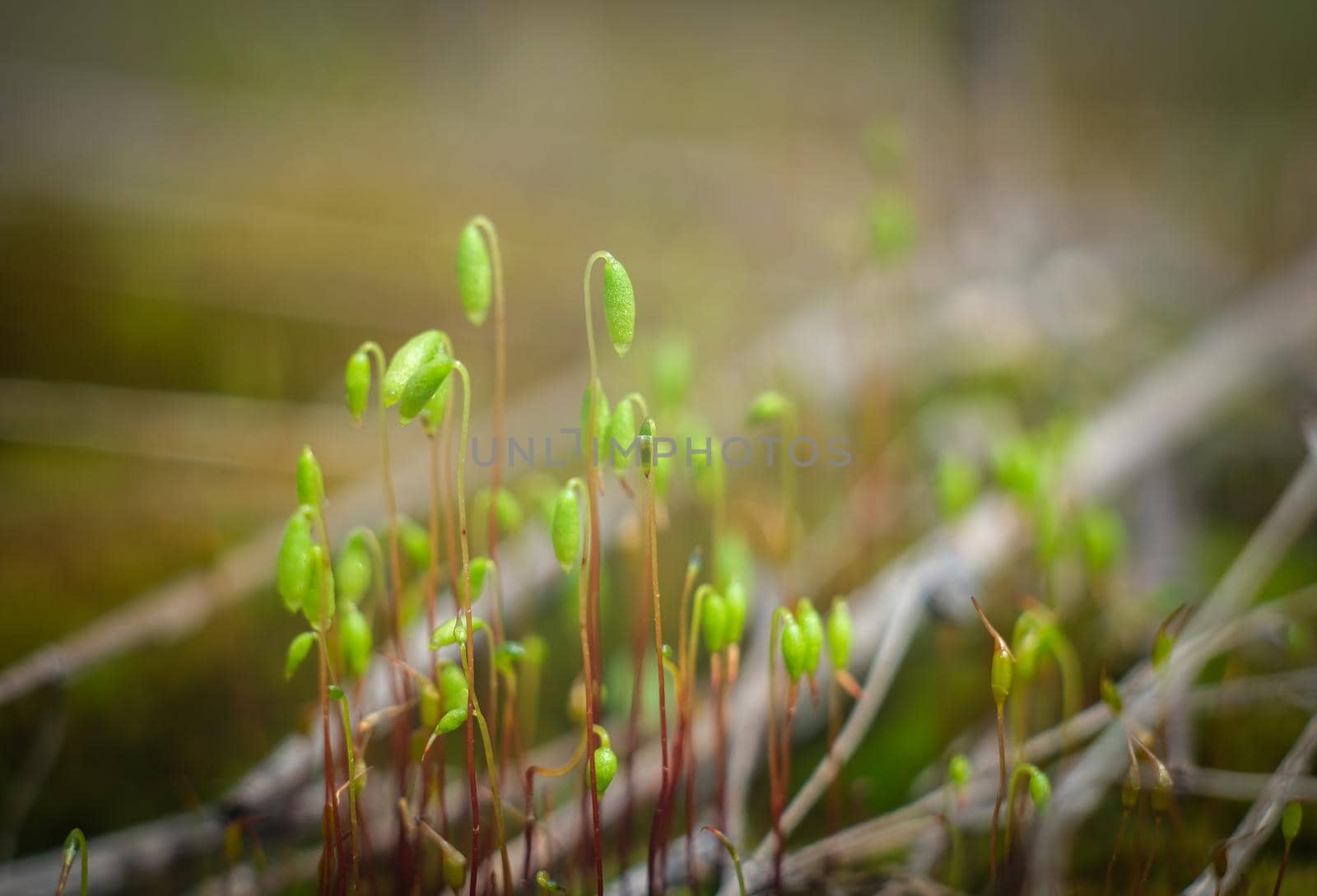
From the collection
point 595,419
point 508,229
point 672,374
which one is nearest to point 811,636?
point 595,419

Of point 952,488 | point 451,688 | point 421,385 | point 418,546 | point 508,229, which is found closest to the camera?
point 421,385

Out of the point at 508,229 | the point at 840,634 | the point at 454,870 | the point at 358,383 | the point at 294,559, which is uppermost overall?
the point at 508,229

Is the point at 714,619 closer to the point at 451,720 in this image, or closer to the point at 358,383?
the point at 451,720

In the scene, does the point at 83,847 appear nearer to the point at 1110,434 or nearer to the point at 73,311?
the point at 73,311

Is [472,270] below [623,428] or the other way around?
the other way around

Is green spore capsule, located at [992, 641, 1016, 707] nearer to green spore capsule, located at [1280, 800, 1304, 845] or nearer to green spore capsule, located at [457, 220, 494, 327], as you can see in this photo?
green spore capsule, located at [1280, 800, 1304, 845]

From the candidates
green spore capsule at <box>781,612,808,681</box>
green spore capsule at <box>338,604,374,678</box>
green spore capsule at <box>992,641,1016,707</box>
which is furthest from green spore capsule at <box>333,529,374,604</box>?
green spore capsule at <box>992,641,1016,707</box>

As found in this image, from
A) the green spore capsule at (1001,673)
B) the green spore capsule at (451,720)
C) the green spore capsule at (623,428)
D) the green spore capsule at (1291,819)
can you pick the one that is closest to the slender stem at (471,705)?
the green spore capsule at (451,720)

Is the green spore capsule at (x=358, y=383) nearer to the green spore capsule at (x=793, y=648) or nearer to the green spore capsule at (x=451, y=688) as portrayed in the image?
the green spore capsule at (x=451, y=688)

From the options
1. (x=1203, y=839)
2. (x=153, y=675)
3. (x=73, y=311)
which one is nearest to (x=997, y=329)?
(x=1203, y=839)
